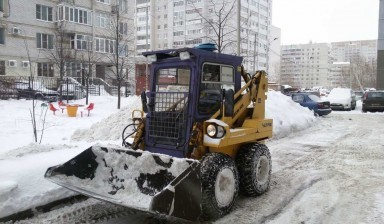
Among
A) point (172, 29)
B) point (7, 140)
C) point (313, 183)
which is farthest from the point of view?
point (172, 29)

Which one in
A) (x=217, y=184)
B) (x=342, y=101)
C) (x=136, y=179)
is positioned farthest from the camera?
(x=342, y=101)

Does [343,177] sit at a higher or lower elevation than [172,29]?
lower

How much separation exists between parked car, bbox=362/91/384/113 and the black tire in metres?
21.4

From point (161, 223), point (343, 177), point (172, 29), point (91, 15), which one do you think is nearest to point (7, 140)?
point (161, 223)

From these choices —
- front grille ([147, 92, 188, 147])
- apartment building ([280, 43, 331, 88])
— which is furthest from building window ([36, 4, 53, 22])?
apartment building ([280, 43, 331, 88])

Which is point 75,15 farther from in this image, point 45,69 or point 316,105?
point 316,105

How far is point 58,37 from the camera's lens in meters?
38.6

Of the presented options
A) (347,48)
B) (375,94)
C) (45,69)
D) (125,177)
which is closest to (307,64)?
(347,48)

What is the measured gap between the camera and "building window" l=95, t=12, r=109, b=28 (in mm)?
43031

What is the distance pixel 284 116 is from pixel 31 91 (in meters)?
19.0

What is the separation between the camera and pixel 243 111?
5.86 meters

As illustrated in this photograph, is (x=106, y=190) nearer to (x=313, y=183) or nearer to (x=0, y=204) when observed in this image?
(x=0, y=204)

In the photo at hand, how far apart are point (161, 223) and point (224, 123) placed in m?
1.55

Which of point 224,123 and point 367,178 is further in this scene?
point 367,178
